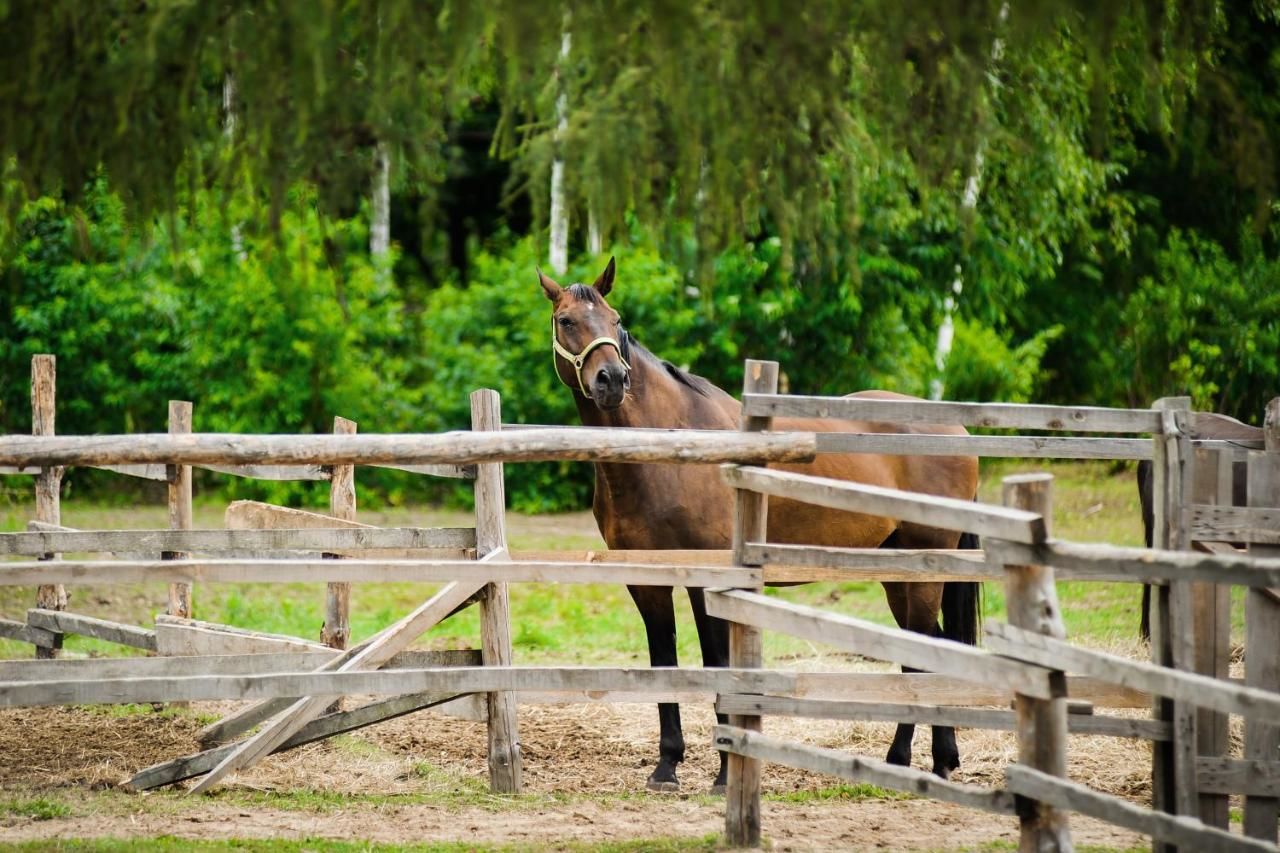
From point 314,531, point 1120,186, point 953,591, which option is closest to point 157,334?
point 314,531

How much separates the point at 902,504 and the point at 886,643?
481mm

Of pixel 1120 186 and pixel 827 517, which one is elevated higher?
pixel 1120 186

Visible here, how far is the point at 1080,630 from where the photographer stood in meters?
10.1

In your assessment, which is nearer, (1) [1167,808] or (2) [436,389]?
(1) [1167,808]

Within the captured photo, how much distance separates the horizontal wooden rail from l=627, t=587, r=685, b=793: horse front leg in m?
1.32

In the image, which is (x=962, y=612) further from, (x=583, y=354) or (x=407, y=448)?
(x=407, y=448)

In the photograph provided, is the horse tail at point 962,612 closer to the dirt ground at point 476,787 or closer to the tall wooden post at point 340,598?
the dirt ground at point 476,787

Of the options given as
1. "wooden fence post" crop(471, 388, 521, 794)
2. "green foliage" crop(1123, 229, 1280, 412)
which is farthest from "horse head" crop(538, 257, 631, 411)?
"green foliage" crop(1123, 229, 1280, 412)

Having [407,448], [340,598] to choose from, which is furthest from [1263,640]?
[340,598]

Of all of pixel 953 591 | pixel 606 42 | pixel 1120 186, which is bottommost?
pixel 953 591

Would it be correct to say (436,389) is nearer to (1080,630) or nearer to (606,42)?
(1080,630)

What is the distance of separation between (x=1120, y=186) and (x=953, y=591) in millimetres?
18434

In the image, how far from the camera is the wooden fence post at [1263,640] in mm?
4570

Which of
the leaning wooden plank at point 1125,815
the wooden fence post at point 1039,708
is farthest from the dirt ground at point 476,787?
the leaning wooden plank at point 1125,815
